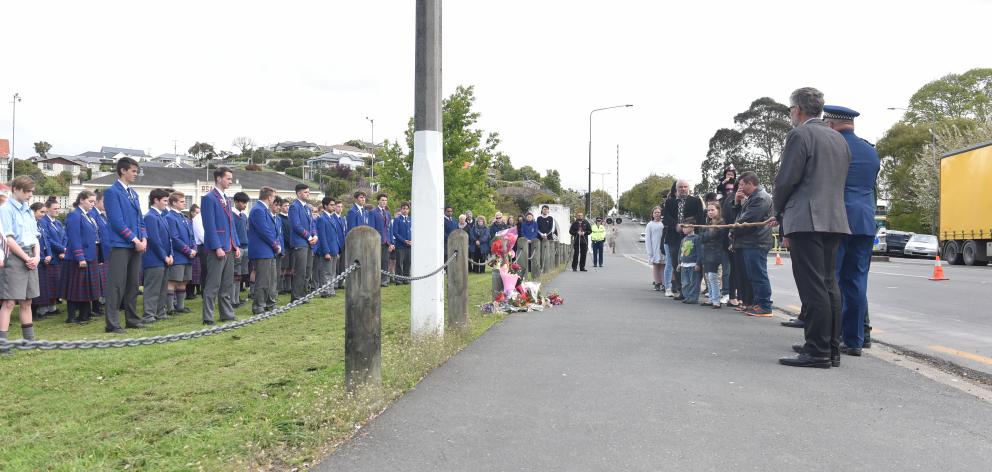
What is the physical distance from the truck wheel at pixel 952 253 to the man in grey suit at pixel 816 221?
27693 mm

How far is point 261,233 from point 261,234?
4 centimetres

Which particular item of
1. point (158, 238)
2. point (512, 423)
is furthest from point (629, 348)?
point (158, 238)

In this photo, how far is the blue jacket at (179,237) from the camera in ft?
35.6

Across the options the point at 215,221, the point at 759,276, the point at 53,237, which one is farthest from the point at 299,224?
the point at 759,276

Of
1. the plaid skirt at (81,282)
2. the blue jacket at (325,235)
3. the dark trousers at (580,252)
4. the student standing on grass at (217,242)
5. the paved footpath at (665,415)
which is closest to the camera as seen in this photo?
the paved footpath at (665,415)

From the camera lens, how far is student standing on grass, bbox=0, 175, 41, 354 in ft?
24.5

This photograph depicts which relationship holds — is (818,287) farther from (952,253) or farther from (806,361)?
(952,253)

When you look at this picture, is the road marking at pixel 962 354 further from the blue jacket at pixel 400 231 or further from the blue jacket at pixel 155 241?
the blue jacket at pixel 400 231

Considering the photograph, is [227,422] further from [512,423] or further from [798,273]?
[798,273]

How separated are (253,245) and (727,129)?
83234 millimetres

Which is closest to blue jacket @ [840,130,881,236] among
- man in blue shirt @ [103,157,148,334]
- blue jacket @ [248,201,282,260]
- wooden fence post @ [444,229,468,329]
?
wooden fence post @ [444,229,468,329]

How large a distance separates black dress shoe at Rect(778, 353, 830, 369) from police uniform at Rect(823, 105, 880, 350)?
3.02ft

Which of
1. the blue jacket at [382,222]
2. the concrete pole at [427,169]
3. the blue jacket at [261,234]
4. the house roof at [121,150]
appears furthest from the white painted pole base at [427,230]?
the house roof at [121,150]

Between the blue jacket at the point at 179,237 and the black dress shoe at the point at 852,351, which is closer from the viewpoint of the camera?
the black dress shoe at the point at 852,351
